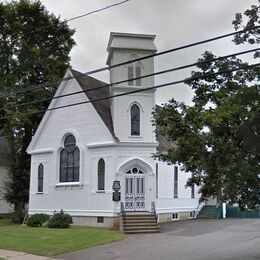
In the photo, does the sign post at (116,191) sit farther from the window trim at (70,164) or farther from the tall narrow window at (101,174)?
the window trim at (70,164)

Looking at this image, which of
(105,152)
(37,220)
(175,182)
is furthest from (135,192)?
(37,220)

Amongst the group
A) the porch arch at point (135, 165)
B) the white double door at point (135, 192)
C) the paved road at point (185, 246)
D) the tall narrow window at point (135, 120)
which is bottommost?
the paved road at point (185, 246)

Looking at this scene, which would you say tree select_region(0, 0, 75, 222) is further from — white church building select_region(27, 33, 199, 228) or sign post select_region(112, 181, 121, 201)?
sign post select_region(112, 181, 121, 201)

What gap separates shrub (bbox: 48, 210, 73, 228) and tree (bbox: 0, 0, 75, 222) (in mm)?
7865

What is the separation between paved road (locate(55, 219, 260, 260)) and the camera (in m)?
17.5

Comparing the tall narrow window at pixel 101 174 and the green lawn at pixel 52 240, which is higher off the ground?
the tall narrow window at pixel 101 174

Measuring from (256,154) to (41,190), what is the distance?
73.5 feet

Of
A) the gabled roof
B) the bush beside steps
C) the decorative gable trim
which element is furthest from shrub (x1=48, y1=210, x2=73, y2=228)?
the decorative gable trim

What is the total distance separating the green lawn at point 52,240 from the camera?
65.6 ft

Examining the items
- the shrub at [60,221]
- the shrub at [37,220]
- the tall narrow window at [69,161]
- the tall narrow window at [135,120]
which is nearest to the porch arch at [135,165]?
the tall narrow window at [135,120]

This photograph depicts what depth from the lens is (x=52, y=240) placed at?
22203 millimetres

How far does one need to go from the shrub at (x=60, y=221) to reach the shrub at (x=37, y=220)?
1199mm

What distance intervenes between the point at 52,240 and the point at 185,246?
6.18m

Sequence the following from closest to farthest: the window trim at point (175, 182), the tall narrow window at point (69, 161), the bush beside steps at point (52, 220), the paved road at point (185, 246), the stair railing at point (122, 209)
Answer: the paved road at point (185, 246), the stair railing at point (122, 209), the bush beside steps at point (52, 220), the tall narrow window at point (69, 161), the window trim at point (175, 182)
